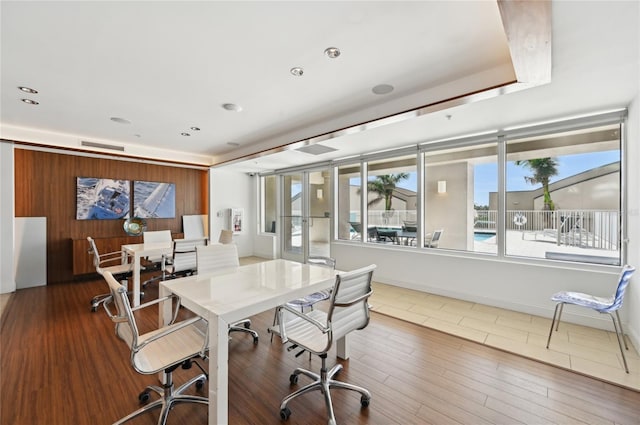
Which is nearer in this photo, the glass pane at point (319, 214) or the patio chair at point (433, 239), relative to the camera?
the patio chair at point (433, 239)

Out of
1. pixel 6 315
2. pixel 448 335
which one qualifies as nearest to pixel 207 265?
pixel 448 335

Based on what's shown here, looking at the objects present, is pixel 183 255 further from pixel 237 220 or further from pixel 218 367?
pixel 237 220

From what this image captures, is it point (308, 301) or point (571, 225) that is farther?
point (571, 225)

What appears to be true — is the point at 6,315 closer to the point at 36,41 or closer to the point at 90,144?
the point at 90,144

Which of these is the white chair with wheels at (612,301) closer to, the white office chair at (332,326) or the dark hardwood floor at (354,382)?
the dark hardwood floor at (354,382)

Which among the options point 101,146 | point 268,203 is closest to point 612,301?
point 268,203

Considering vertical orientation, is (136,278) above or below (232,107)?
below

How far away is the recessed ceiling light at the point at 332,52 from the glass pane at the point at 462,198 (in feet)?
9.68

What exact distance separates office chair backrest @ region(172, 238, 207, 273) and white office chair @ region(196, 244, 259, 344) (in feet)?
3.59

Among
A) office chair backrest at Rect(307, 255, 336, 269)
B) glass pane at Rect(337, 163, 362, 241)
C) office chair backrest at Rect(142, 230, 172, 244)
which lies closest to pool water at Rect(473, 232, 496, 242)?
glass pane at Rect(337, 163, 362, 241)

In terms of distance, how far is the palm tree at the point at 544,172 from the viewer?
138 inches

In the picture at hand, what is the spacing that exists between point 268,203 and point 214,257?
485cm

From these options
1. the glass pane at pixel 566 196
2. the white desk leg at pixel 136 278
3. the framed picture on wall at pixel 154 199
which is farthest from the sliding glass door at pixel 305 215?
the white desk leg at pixel 136 278

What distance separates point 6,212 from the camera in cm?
407
